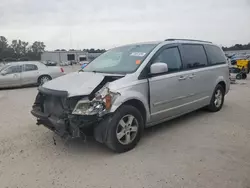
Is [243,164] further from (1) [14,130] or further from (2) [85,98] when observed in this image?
(1) [14,130]

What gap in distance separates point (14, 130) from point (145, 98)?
2848 millimetres

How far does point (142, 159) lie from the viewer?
359 centimetres

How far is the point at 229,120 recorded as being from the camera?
545 cm

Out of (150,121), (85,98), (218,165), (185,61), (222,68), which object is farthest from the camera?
(222,68)

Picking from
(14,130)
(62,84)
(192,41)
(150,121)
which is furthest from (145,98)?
(14,130)

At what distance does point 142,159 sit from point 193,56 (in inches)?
107

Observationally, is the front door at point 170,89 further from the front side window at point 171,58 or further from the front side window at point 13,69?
the front side window at point 13,69

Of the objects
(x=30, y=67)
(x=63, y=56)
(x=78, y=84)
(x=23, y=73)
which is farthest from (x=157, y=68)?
(x=63, y=56)

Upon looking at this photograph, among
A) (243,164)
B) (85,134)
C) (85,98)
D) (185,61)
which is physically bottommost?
(243,164)

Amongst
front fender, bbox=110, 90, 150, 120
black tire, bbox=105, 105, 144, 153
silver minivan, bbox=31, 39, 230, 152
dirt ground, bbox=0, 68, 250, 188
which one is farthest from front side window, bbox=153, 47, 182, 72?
dirt ground, bbox=0, 68, 250, 188

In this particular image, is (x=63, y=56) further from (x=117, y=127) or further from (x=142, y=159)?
(x=142, y=159)

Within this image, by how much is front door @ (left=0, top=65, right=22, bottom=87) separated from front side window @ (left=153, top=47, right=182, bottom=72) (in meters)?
9.95

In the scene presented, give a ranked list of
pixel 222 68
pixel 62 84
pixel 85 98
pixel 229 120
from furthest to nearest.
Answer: pixel 222 68 → pixel 229 120 → pixel 62 84 → pixel 85 98

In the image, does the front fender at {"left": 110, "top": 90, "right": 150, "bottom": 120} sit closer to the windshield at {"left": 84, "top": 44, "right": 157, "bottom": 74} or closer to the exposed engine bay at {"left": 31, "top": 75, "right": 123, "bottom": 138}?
the exposed engine bay at {"left": 31, "top": 75, "right": 123, "bottom": 138}
